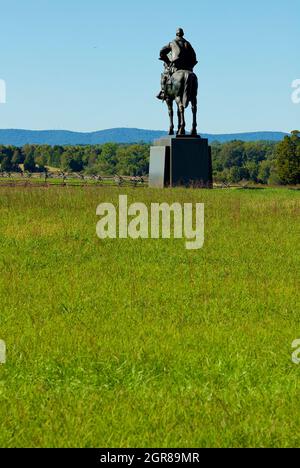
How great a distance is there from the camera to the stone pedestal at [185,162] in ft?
114

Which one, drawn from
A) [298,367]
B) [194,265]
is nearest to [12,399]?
[298,367]

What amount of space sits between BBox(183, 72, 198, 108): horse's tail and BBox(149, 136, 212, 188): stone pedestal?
2.03 meters

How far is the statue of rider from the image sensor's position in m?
35.2

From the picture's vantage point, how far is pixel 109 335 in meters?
7.17

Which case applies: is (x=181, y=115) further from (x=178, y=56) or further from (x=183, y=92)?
(x=178, y=56)

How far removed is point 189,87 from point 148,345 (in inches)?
1157

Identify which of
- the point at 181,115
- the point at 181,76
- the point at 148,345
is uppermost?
the point at 181,76


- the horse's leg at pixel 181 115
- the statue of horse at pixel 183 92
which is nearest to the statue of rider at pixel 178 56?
the statue of horse at pixel 183 92

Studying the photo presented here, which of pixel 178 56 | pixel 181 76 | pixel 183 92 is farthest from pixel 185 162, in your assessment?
pixel 178 56

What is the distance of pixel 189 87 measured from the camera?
114 ft

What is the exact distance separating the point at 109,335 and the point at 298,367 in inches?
82.9

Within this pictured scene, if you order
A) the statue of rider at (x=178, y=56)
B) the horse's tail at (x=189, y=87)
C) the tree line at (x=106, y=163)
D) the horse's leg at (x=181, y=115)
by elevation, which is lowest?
the tree line at (x=106, y=163)

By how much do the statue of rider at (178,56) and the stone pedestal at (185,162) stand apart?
12.9 ft

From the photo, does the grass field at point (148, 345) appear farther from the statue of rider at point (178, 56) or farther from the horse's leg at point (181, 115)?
the statue of rider at point (178, 56)
